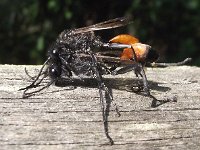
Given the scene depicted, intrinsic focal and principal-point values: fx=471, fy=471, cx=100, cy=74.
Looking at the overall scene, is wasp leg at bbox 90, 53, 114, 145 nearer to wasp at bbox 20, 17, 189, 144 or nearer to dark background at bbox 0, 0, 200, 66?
wasp at bbox 20, 17, 189, 144

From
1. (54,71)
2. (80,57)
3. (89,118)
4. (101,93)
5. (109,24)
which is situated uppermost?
(109,24)

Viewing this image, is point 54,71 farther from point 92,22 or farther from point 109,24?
point 92,22

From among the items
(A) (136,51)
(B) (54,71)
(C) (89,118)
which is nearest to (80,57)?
(B) (54,71)

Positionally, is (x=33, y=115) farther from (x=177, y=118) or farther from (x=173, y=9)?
(x=173, y=9)

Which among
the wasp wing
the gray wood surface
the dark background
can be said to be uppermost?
the dark background

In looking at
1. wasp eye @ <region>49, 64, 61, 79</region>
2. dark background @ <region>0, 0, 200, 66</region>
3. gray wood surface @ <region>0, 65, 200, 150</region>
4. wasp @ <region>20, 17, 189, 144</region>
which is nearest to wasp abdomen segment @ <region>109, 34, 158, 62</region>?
wasp @ <region>20, 17, 189, 144</region>
